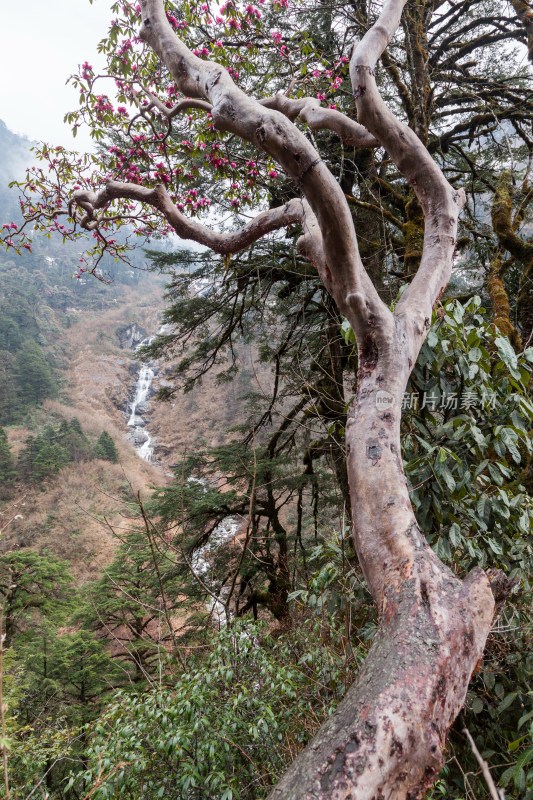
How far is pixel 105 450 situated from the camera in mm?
19734

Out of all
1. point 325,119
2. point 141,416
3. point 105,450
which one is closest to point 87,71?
point 325,119

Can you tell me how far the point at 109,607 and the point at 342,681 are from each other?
5.34 metres

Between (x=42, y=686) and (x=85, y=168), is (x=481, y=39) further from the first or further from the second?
(x=42, y=686)

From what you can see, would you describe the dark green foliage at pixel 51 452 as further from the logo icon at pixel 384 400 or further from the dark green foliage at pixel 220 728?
the logo icon at pixel 384 400

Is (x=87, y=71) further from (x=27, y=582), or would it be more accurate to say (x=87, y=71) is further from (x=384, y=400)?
(x=27, y=582)

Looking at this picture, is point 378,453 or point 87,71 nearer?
point 378,453

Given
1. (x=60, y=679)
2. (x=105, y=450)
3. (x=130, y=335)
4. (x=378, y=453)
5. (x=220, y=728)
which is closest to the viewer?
(x=378, y=453)

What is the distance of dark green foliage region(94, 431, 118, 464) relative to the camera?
770 inches

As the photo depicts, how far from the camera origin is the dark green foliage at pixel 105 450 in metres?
19.5

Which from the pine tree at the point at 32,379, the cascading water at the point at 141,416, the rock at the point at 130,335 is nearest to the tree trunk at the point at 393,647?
the cascading water at the point at 141,416

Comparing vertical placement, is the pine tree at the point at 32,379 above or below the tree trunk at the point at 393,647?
above

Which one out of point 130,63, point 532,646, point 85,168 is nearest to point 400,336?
point 532,646

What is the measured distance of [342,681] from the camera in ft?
7.62

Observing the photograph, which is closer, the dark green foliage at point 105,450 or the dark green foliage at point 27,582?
the dark green foliage at point 27,582
